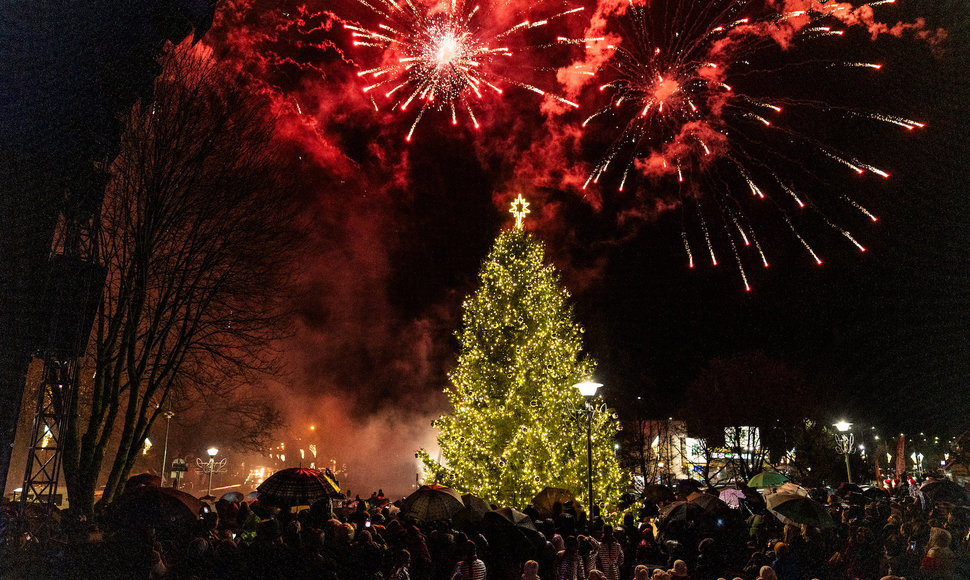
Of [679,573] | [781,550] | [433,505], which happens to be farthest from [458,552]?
[781,550]

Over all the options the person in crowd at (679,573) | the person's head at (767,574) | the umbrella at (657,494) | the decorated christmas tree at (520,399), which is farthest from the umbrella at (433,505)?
the umbrella at (657,494)

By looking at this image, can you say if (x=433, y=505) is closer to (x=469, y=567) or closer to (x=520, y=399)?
(x=469, y=567)

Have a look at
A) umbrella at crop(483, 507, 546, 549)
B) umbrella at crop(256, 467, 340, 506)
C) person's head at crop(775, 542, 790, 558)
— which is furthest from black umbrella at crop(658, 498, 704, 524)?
umbrella at crop(256, 467, 340, 506)

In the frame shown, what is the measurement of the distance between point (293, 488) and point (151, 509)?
3145 millimetres

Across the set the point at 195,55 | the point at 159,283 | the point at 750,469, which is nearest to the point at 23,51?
the point at 195,55

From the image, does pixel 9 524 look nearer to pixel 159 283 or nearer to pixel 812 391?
pixel 159 283

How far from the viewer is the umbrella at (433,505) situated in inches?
501

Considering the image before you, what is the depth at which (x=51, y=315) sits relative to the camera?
1099cm

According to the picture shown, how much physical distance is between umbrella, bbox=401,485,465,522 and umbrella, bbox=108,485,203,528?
4206 millimetres

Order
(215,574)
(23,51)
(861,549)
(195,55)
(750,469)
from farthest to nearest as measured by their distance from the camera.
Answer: (750,469) < (195,55) < (861,549) < (23,51) < (215,574)

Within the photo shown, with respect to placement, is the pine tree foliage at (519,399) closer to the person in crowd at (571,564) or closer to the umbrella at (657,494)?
the umbrella at (657,494)

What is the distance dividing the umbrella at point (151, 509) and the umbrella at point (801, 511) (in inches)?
452

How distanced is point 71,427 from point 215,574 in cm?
739

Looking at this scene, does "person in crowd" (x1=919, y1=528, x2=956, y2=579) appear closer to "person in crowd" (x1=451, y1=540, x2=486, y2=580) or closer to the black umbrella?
the black umbrella
